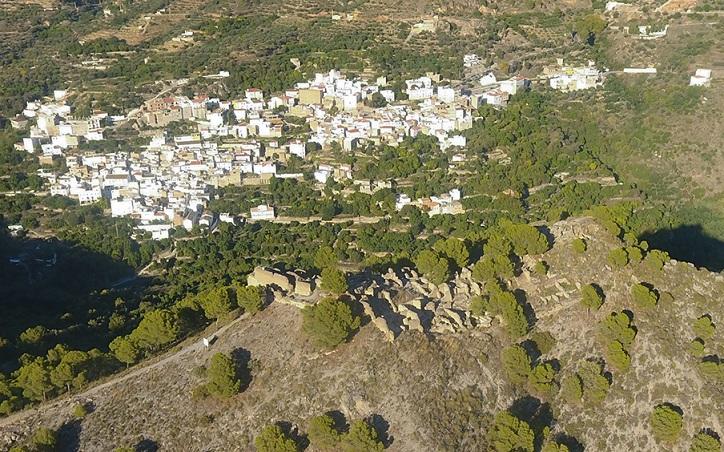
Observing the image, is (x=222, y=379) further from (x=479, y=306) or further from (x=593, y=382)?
(x=593, y=382)

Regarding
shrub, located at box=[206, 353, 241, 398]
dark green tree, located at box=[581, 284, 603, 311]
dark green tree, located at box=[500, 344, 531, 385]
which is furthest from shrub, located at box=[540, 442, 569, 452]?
shrub, located at box=[206, 353, 241, 398]

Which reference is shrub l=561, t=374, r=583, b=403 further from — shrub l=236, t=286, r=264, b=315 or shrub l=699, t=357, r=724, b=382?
shrub l=236, t=286, r=264, b=315

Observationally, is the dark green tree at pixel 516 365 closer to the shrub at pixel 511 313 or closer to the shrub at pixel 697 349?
the shrub at pixel 511 313

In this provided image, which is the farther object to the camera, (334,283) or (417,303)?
(417,303)

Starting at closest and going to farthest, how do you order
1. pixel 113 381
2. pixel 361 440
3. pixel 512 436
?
pixel 361 440 → pixel 512 436 → pixel 113 381

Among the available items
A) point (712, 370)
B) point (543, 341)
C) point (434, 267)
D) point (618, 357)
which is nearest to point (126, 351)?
point (434, 267)

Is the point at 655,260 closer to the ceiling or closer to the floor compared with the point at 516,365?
closer to the ceiling

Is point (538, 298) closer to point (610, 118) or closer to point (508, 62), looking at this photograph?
point (610, 118)
